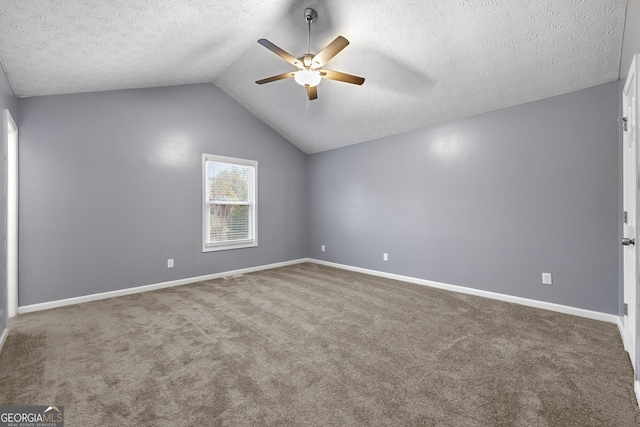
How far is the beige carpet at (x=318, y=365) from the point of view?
5.13ft

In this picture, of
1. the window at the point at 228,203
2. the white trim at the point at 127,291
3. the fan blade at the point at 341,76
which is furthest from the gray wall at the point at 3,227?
the fan blade at the point at 341,76

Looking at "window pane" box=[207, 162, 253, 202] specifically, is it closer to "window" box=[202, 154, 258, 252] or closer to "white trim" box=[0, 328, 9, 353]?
"window" box=[202, 154, 258, 252]

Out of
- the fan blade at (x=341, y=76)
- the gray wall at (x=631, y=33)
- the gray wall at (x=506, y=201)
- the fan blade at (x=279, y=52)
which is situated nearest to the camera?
the gray wall at (x=631, y=33)

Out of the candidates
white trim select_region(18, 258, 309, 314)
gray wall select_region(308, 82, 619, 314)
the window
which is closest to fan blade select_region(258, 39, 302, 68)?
gray wall select_region(308, 82, 619, 314)

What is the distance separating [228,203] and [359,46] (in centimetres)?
322

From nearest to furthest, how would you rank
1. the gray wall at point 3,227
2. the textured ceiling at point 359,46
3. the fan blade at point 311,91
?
the textured ceiling at point 359,46 < the gray wall at point 3,227 < the fan blade at point 311,91

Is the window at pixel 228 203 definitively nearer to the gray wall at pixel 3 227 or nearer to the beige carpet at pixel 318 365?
the beige carpet at pixel 318 365

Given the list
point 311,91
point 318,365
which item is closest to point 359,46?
point 311,91

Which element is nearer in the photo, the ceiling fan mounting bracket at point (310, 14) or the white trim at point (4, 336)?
the white trim at point (4, 336)

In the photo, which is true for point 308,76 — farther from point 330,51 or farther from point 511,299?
point 511,299

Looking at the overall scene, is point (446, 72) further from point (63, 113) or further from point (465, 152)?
point (63, 113)

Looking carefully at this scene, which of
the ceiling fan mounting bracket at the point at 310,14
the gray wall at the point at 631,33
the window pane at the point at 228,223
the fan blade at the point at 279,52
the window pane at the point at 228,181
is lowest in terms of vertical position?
the window pane at the point at 228,223

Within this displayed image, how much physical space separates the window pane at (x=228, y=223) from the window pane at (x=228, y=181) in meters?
0.16

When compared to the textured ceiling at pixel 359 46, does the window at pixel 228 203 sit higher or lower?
lower
